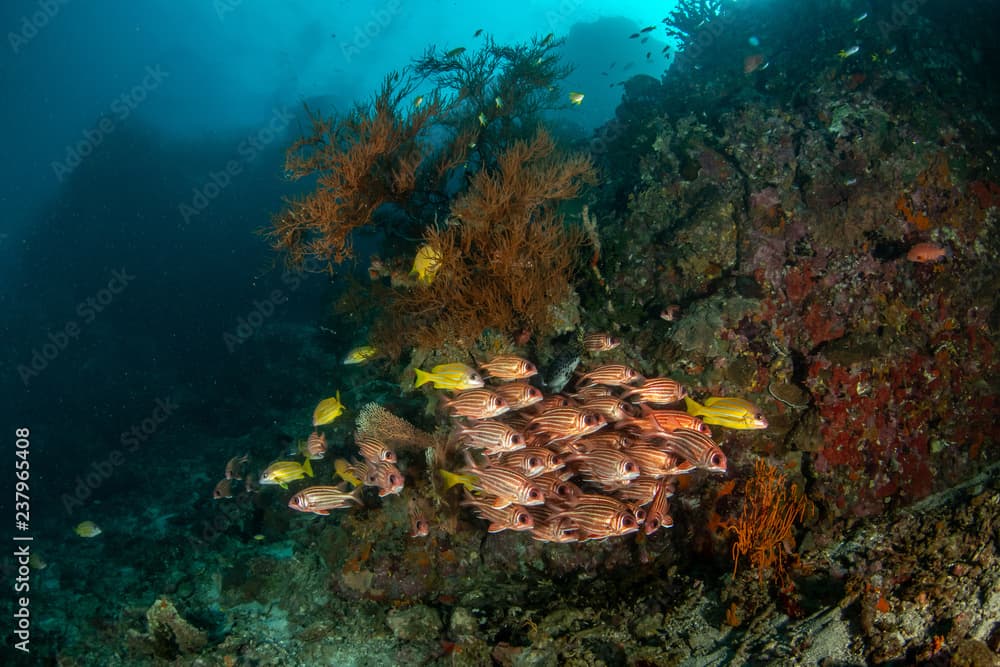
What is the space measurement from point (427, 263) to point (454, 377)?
81.1 inches

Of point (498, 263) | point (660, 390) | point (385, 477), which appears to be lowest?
point (385, 477)

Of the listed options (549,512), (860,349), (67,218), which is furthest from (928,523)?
(67,218)

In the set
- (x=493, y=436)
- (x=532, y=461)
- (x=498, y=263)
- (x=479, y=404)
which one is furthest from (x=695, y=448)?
(x=498, y=263)

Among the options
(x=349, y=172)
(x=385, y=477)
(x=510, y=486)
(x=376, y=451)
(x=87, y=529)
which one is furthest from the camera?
(x=87, y=529)

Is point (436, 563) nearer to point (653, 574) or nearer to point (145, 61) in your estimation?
point (653, 574)

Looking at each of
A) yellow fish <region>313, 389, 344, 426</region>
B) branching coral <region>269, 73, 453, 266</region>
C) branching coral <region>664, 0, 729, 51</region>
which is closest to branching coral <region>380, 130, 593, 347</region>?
yellow fish <region>313, 389, 344, 426</region>

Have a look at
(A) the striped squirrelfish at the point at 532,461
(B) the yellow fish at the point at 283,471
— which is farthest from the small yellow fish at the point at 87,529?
(A) the striped squirrelfish at the point at 532,461

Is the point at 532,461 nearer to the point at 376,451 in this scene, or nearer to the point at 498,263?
the point at 376,451

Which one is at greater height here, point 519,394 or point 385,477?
point 519,394

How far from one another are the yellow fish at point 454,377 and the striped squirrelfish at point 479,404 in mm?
206

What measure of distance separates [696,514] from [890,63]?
890 centimetres

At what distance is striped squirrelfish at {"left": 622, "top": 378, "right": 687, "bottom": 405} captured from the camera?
13.4ft

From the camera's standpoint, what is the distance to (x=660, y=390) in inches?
161

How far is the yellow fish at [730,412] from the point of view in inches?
150
